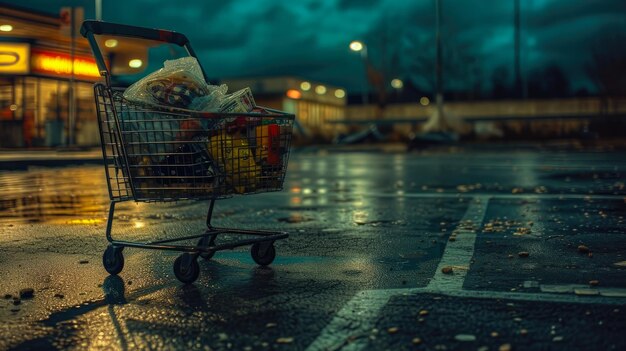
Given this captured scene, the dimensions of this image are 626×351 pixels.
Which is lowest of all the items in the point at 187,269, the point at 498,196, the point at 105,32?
the point at 187,269

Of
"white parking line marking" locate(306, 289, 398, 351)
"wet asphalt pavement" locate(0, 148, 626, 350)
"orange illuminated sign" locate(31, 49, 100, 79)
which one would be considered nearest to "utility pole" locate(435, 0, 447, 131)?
"orange illuminated sign" locate(31, 49, 100, 79)

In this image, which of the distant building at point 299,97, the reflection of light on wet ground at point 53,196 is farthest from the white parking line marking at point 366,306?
the distant building at point 299,97

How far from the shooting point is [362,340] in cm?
312

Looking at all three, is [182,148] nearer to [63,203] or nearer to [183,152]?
[183,152]

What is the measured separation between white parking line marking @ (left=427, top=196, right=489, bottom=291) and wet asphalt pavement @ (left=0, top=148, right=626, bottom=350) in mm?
Result: 15

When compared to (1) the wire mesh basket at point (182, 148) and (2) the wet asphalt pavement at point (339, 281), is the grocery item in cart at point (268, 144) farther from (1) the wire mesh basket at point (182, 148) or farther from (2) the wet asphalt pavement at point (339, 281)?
(2) the wet asphalt pavement at point (339, 281)

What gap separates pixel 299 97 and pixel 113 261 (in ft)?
222

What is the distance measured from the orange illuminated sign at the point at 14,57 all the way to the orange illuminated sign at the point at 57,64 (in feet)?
1.47

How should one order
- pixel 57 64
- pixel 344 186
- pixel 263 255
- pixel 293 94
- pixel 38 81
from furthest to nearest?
1. pixel 293 94
2. pixel 57 64
3. pixel 38 81
4. pixel 344 186
5. pixel 263 255

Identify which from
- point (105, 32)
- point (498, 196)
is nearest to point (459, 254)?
point (105, 32)

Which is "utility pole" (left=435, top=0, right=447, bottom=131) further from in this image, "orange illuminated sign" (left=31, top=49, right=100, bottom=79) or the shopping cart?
the shopping cart

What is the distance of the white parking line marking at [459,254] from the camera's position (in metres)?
4.27

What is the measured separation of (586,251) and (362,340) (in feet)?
9.24

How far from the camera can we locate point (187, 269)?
4.38m
